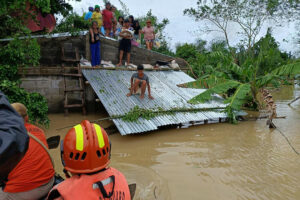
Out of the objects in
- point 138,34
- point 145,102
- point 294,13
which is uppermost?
point 294,13

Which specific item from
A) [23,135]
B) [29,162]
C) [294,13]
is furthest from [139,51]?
[294,13]

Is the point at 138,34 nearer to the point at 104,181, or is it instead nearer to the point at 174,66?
the point at 174,66

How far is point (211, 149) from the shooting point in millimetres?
4926

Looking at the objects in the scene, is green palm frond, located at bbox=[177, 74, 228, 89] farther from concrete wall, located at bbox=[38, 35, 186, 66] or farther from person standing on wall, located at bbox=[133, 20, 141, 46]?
person standing on wall, located at bbox=[133, 20, 141, 46]

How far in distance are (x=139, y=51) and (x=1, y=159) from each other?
10.3 m

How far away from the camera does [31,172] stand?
6.64 ft

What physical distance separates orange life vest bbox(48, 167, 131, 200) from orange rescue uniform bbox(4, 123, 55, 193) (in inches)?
33.0

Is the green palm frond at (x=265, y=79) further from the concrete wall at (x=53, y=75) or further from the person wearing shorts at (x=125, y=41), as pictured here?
the concrete wall at (x=53, y=75)

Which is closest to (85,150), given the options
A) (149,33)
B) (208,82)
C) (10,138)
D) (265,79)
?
(10,138)

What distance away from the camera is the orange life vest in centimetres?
128

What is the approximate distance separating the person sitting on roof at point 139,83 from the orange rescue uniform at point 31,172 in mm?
4666

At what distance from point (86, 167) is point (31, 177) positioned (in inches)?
40.2

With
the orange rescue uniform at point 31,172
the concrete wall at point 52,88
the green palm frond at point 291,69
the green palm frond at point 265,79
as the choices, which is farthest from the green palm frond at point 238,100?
the orange rescue uniform at point 31,172

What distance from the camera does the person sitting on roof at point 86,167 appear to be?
1297mm
